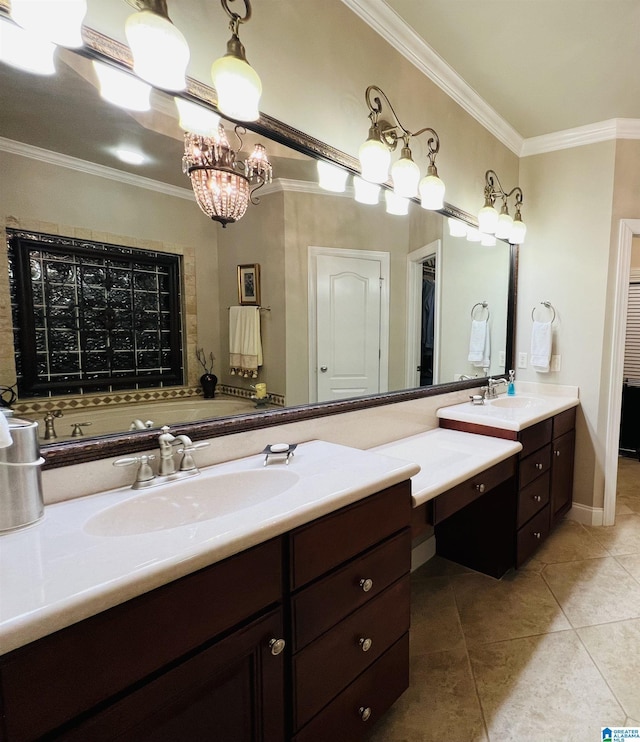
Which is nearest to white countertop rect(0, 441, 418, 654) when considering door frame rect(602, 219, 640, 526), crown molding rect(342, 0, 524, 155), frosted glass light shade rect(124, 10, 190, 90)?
frosted glass light shade rect(124, 10, 190, 90)

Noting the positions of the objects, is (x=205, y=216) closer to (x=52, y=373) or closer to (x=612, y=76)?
(x=52, y=373)

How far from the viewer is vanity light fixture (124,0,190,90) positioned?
3.19 feet

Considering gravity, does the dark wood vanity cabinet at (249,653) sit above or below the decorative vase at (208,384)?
below

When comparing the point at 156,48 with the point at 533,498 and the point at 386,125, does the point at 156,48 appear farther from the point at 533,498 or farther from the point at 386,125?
the point at 533,498

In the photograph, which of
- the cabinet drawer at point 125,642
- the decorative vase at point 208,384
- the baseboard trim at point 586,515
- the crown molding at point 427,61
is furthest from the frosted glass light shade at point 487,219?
the cabinet drawer at point 125,642

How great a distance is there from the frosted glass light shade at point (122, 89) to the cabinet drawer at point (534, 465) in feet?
7.04

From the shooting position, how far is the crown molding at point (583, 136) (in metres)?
2.54

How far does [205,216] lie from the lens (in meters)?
1.30

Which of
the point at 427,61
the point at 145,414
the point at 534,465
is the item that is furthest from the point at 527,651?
the point at 427,61

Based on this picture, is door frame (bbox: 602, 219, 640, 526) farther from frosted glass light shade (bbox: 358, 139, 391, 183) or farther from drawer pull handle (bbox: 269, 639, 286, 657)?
drawer pull handle (bbox: 269, 639, 286, 657)

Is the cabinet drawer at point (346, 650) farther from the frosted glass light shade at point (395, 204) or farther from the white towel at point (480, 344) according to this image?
the white towel at point (480, 344)

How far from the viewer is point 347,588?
107 cm

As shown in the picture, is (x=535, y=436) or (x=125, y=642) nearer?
(x=125, y=642)

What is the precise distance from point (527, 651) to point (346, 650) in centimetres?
109
